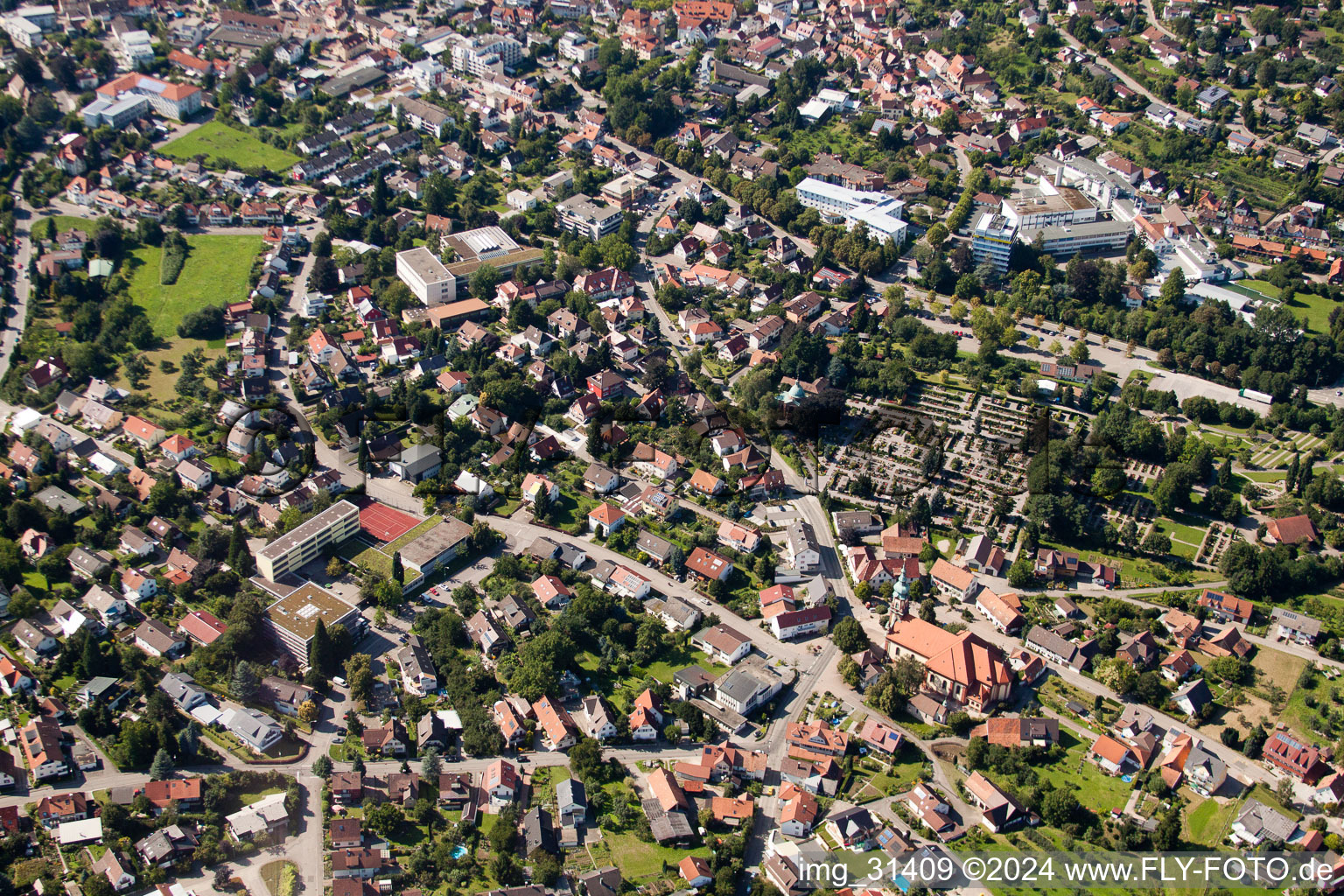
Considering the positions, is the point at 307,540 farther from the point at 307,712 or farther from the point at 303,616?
the point at 307,712

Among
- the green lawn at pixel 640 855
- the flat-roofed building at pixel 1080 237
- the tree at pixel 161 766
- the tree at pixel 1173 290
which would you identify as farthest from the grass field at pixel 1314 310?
the tree at pixel 161 766

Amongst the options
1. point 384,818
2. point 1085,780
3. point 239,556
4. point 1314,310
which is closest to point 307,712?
point 384,818

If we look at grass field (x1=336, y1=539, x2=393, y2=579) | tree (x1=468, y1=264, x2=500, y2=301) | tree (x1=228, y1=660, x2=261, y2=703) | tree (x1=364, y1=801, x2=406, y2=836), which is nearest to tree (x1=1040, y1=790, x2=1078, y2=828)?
tree (x1=364, y1=801, x2=406, y2=836)

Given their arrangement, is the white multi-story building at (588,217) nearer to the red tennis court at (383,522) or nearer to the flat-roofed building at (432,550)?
the red tennis court at (383,522)

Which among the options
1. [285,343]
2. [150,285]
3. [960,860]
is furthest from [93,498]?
[960,860]

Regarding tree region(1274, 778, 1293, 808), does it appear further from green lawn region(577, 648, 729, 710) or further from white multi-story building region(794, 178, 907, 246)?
white multi-story building region(794, 178, 907, 246)

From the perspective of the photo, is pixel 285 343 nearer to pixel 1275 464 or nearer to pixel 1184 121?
pixel 1275 464
